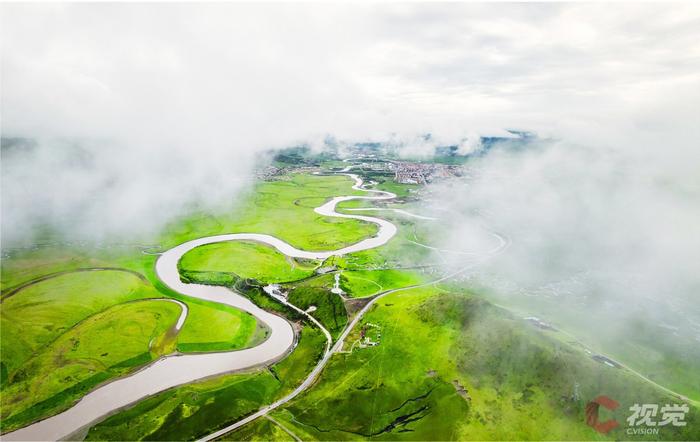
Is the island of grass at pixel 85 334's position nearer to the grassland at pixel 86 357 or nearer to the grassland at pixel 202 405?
the grassland at pixel 86 357

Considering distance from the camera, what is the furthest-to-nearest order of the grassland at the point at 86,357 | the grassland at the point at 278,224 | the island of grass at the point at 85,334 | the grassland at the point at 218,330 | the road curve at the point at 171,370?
the grassland at the point at 278,224
the grassland at the point at 218,330
the island of grass at the point at 85,334
the grassland at the point at 86,357
the road curve at the point at 171,370

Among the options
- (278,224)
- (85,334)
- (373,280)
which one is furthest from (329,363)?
(278,224)

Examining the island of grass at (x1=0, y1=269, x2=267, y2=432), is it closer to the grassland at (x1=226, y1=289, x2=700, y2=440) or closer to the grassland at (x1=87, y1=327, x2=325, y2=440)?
the grassland at (x1=87, y1=327, x2=325, y2=440)

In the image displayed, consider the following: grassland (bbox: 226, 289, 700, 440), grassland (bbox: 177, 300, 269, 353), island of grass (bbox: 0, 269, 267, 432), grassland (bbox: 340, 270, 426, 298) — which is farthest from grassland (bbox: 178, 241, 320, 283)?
grassland (bbox: 226, 289, 700, 440)

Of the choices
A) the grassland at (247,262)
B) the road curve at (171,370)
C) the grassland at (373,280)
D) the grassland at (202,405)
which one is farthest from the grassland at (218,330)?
the grassland at (373,280)

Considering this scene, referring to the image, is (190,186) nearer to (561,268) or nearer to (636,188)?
(561,268)
